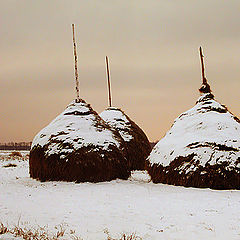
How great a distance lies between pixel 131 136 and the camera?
16.4m

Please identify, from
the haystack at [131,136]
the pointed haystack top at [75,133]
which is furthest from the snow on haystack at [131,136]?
the pointed haystack top at [75,133]

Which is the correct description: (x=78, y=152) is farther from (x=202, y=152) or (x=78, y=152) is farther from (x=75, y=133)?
(x=202, y=152)

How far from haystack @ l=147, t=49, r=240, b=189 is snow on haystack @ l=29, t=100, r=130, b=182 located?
134cm

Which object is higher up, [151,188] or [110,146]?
[110,146]

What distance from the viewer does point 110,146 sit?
11.5 m

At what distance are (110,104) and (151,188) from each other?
10891mm

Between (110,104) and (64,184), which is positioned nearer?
(64,184)

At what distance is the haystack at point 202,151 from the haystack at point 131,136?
15.1 ft

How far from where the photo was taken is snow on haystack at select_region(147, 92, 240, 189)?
29.1 ft

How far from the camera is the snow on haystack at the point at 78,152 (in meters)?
10.9

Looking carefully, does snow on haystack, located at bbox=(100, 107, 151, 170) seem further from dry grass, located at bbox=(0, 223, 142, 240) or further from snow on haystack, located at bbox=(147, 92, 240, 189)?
dry grass, located at bbox=(0, 223, 142, 240)

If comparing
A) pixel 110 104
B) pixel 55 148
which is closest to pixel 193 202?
pixel 55 148

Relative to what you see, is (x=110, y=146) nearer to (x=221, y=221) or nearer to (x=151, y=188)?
(x=151, y=188)

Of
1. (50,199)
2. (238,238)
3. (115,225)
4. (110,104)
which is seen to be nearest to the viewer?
(238,238)
